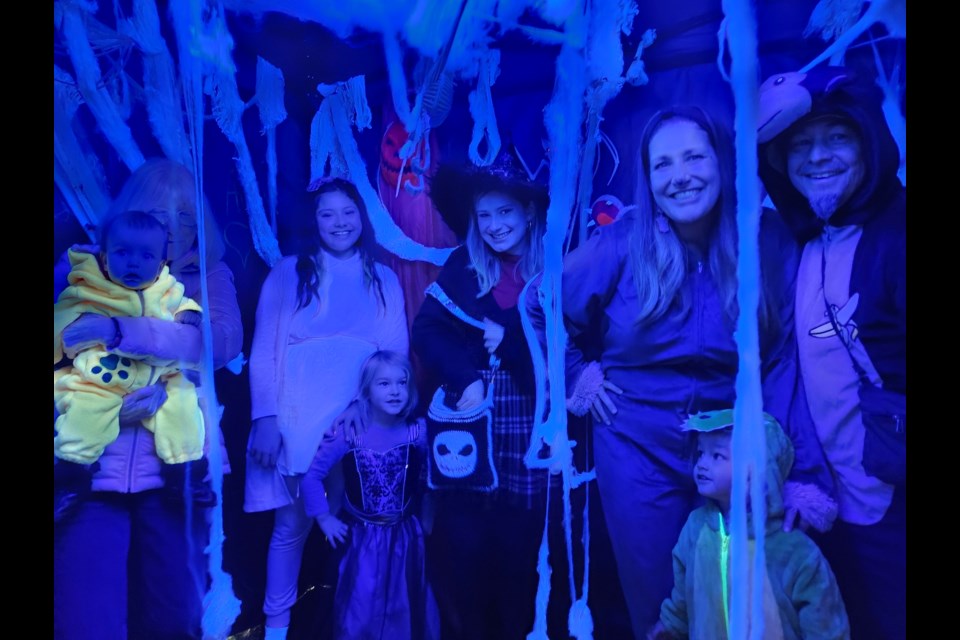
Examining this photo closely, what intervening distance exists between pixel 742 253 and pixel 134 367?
1987 mm

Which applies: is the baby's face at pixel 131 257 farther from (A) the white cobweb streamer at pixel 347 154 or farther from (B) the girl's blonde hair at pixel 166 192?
(A) the white cobweb streamer at pixel 347 154

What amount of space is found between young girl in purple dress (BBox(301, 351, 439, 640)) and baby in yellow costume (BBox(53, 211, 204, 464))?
0.58 m

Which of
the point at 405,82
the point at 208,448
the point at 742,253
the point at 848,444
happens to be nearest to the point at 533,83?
the point at 405,82

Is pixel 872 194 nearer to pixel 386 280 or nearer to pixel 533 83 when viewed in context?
pixel 533 83

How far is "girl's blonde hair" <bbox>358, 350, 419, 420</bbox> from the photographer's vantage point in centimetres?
246

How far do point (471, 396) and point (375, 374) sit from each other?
13.2 inches

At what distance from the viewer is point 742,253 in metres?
2.23

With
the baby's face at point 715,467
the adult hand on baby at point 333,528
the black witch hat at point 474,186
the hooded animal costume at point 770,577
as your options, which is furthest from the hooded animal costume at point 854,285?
the adult hand on baby at point 333,528

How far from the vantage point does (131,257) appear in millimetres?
2449

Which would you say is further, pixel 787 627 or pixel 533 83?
pixel 533 83

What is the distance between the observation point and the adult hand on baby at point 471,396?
7.90 ft

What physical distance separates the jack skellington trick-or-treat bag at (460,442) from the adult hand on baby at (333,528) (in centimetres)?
33

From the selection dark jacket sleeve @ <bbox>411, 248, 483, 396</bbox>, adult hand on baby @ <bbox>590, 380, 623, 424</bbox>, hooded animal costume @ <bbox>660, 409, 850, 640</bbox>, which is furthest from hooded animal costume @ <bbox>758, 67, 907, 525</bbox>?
dark jacket sleeve @ <bbox>411, 248, 483, 396</bbox>

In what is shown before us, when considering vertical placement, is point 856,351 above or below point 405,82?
below
